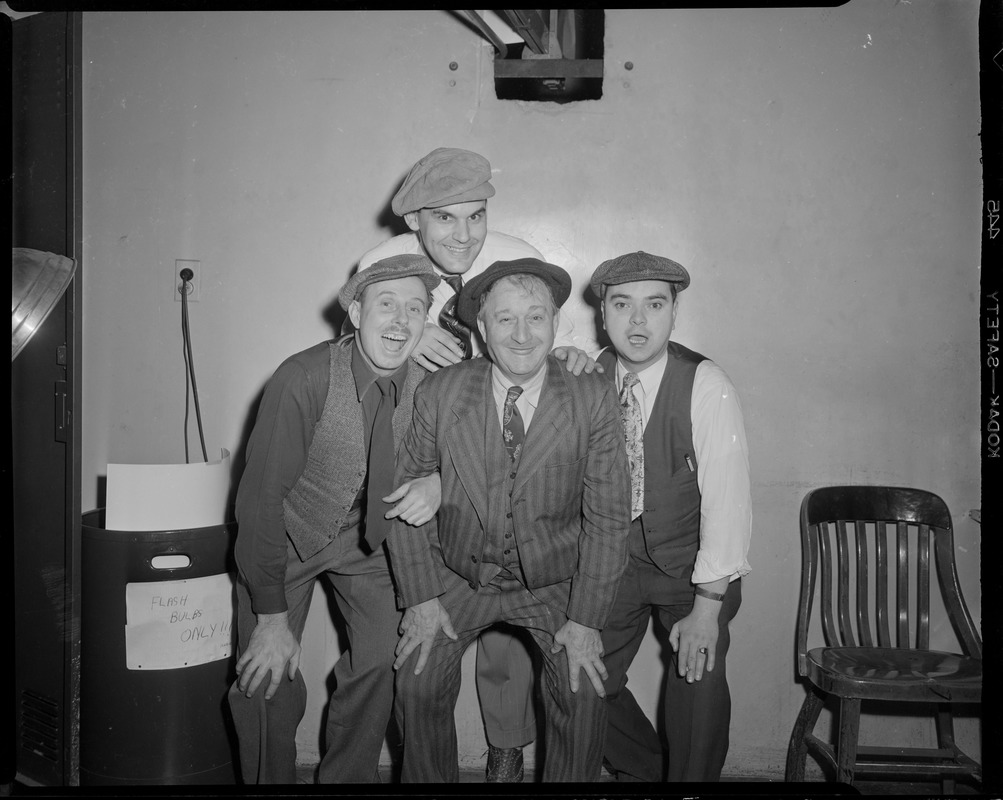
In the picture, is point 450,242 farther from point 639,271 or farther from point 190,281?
point 190,281

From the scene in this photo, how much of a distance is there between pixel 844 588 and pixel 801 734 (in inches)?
16.3

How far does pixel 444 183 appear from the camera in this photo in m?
1.81

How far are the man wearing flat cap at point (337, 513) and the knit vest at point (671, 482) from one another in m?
0.56

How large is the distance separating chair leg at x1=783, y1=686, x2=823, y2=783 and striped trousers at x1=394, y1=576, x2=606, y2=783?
1.91 feet

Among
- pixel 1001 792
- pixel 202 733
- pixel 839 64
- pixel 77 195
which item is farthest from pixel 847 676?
Answer: pixel 77 195

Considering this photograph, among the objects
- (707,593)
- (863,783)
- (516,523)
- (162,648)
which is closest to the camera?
(516,523)

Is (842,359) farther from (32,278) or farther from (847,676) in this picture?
(32,278)

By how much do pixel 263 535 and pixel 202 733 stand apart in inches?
24.6

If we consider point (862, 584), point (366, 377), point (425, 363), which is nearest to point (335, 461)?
point (366, 377)

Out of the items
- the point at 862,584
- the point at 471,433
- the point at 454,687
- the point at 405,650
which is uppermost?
the point at 471,433

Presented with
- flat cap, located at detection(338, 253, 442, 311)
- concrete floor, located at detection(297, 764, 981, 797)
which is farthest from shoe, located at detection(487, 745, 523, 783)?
flat cap, located at detection(338, 253, 442, 311)

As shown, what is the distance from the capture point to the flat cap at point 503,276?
1721 mm

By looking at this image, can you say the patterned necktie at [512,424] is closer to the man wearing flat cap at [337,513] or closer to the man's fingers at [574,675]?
the man wearing flat cap at [337,513]

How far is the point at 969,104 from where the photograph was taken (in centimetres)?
184
